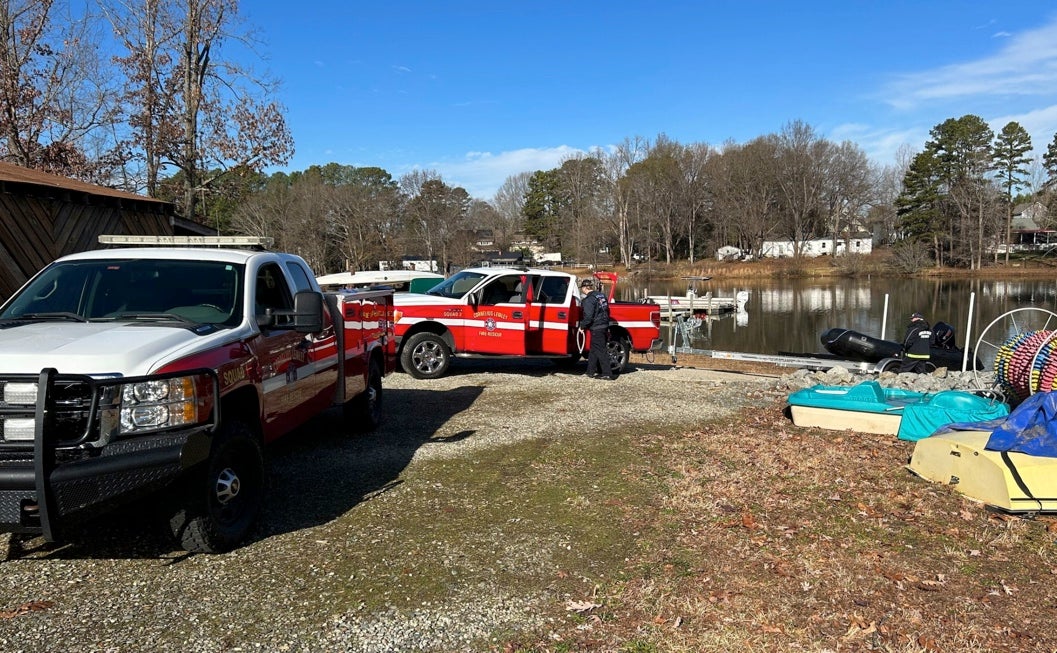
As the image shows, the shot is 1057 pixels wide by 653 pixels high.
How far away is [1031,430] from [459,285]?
8792 mm

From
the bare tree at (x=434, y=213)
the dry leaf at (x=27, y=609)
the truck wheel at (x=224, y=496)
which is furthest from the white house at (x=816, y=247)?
the dry leaf at (x=27, y=609)

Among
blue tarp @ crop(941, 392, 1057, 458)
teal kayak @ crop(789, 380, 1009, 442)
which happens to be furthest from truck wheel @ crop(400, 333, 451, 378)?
blue tarp @ crop(941, 392, 1057, 458)

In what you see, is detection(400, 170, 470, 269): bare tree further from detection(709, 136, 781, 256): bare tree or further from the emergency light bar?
the emergency light bar

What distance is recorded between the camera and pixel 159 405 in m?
4.05

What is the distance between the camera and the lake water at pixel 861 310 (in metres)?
30.8

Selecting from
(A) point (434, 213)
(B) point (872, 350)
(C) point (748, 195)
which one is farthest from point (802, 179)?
(B) point (872, 350)

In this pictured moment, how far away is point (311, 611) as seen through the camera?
4066 millimetres

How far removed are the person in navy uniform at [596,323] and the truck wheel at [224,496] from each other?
776 cm

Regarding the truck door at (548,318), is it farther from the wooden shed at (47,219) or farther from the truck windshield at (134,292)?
the wooden shed at (47,219)

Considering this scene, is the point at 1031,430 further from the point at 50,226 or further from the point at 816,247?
the point at 816,247

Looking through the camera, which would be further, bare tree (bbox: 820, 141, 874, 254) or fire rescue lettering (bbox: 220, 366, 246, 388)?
bare tree (bbox: 820, 141, 874, 254)

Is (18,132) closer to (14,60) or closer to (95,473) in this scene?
(14,60)

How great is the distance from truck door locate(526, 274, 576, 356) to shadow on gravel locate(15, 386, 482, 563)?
2.21 meters

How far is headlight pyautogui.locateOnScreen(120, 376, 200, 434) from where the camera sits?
13.0 ft
